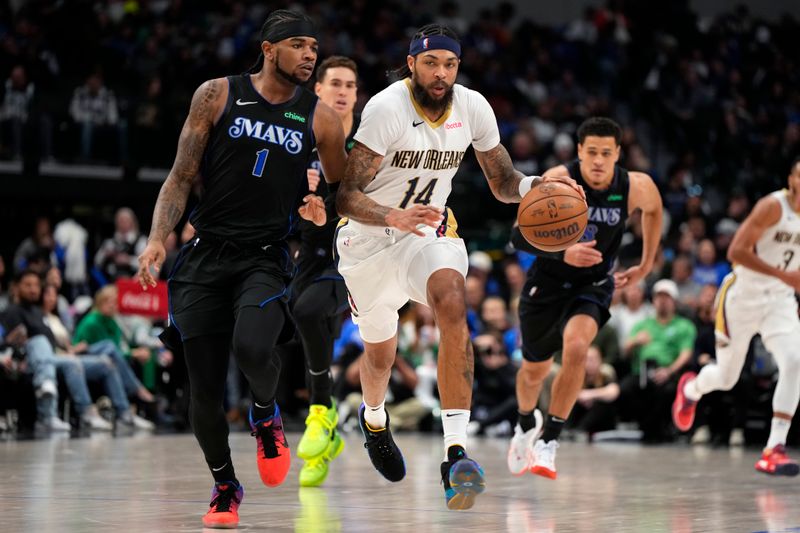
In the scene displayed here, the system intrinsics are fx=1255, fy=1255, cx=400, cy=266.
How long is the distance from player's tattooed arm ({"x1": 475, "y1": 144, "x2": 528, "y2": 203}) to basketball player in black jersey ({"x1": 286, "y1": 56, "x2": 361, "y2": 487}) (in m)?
1.68

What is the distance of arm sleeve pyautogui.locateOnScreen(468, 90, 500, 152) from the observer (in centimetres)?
704

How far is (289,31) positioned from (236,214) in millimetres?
972

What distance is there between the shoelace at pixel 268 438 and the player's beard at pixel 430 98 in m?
1.90

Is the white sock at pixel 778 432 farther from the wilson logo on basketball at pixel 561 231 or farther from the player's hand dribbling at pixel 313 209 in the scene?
the player's hand dribbling at pixel 313 209

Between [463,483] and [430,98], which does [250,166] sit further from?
[463,483]

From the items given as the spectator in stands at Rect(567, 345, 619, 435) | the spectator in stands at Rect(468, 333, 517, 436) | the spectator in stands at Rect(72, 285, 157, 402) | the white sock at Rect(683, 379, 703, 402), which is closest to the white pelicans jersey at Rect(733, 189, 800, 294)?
the white sock at Rect(683, 379, 703, 402)

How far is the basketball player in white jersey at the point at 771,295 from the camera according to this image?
978cm

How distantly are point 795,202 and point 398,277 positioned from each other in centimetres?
451

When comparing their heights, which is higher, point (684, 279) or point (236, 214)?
point (236, 214)

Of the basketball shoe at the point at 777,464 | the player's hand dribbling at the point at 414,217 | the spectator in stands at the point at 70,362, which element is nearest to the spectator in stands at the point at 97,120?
the spectator in stands at the point at 70,362

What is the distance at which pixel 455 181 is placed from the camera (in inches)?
748

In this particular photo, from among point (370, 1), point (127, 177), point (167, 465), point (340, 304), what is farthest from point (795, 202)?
point (370, 1)

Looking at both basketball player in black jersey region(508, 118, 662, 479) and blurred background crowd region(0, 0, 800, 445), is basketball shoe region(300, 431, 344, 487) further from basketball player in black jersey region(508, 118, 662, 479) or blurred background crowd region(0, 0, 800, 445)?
blurred background crowd region(0, 0, 800, 445)

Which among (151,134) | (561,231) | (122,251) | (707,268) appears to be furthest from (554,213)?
(151,134)
